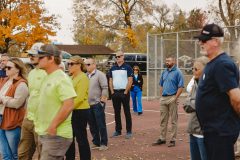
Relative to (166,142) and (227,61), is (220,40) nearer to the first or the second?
(227,61)

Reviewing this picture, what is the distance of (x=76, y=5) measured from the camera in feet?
167

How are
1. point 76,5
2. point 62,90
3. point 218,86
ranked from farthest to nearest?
1. point 76,5
2. point 62,90
3. point 218,86

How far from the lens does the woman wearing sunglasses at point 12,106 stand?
6676 millimetres

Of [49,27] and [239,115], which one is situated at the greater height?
[49,27]

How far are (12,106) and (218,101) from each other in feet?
11.4

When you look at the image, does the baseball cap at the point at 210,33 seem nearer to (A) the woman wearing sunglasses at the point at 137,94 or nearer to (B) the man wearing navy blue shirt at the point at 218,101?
(B) the man wearing navy blue shirt at the point at 218,101

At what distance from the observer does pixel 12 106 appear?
6.64 metres

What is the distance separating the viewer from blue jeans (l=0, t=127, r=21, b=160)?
6844 mm

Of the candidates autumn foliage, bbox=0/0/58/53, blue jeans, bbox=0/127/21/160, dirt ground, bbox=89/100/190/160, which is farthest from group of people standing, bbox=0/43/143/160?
autumn foliage, bbox=0/0/58/53

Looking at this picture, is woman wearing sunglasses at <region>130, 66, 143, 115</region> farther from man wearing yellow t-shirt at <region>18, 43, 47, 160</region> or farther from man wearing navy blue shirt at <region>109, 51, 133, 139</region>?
man wearing yellow t-shirt at <region>18, 43, 47, 160</region>

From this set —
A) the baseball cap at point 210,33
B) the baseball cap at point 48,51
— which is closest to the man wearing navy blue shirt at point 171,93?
the baseball cap at point 48,51

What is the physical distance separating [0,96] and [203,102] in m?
3.60

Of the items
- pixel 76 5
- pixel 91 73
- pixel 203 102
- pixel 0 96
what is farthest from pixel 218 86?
pixel 76 5

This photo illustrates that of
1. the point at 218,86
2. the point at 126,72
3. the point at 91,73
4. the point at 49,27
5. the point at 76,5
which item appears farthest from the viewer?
the point at 76,5
